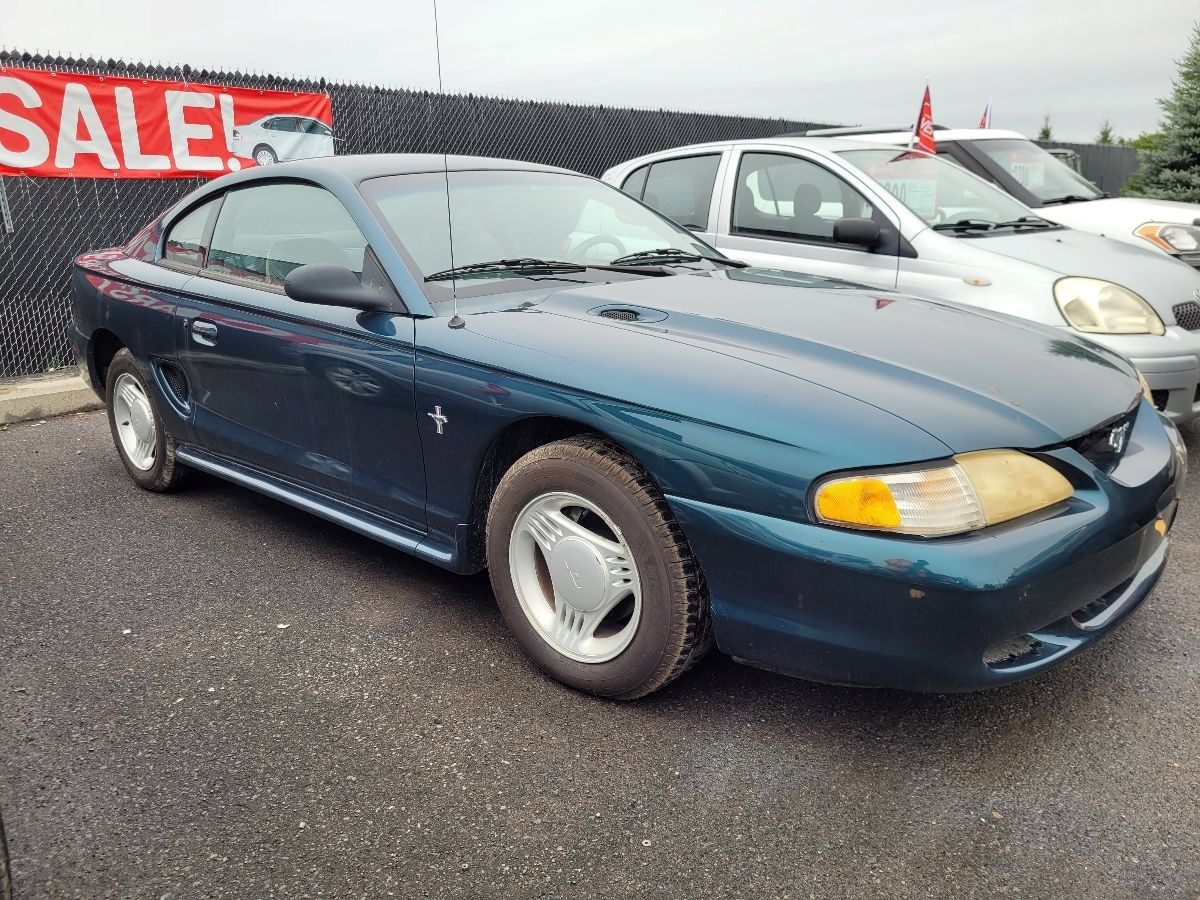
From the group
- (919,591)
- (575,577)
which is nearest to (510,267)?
(575,577)

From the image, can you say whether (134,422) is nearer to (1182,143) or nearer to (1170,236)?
(1170,236)

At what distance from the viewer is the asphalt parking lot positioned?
6.56 feet

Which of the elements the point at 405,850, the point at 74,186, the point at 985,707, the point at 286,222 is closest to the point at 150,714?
the point at 405,850

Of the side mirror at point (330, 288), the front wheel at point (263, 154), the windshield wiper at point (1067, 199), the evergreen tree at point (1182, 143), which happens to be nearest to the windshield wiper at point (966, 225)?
the windshield wiper at point (1067, 199)

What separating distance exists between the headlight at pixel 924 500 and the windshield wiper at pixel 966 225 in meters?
3.12

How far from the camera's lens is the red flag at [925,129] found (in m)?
7.20

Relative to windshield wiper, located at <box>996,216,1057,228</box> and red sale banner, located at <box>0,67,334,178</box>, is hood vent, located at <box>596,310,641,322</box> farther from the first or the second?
red sale banner, located at <box>0,67,334,178</box>

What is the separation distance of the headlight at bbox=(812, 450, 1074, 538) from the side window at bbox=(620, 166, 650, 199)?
4305 millimetres

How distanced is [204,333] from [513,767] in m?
2.19

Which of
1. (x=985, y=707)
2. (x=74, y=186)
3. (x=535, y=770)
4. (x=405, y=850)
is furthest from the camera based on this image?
(x=74, y=186)

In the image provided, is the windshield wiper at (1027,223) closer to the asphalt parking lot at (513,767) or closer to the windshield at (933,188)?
the windshield at (933,188)

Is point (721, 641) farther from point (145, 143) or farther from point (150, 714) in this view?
→ point (145, 143)

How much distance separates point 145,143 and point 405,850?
6770 millimetres

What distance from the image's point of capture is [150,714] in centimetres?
262
